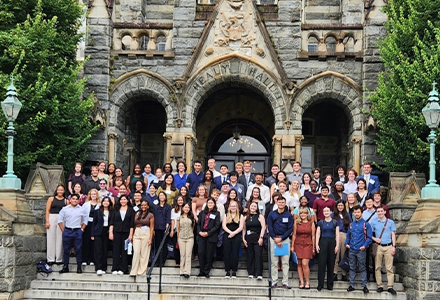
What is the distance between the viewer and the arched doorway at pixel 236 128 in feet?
65.0

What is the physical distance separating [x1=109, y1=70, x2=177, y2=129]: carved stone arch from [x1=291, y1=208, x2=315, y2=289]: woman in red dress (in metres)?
6.58

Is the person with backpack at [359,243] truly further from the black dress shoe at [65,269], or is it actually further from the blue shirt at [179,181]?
the black dress shoe at [65,269]

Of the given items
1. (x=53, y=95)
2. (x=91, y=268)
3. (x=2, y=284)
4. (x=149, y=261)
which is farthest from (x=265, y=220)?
(x=53, y=95)

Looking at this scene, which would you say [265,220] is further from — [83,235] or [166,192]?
[83,235]

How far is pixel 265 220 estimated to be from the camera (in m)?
12.7

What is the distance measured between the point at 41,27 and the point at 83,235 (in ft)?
17.4

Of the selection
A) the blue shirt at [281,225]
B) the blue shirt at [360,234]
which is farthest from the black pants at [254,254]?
the blue shirt at [360,234]

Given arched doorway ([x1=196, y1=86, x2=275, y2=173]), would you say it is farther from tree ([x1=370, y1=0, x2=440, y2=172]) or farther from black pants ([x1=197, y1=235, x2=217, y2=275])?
black pants ([x1=197, y1=235, x2=217, y2=275])

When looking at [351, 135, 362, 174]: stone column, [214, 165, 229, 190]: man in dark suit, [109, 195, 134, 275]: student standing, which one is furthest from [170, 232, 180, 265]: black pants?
[351, 135, 362, 174]: stone column

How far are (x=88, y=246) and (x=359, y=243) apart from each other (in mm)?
5299

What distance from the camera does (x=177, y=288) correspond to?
479 inches

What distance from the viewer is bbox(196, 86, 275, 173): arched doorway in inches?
780

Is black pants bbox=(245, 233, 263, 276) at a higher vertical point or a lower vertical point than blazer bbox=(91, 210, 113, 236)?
lower

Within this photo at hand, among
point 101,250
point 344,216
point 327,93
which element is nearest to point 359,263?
point 344,216
